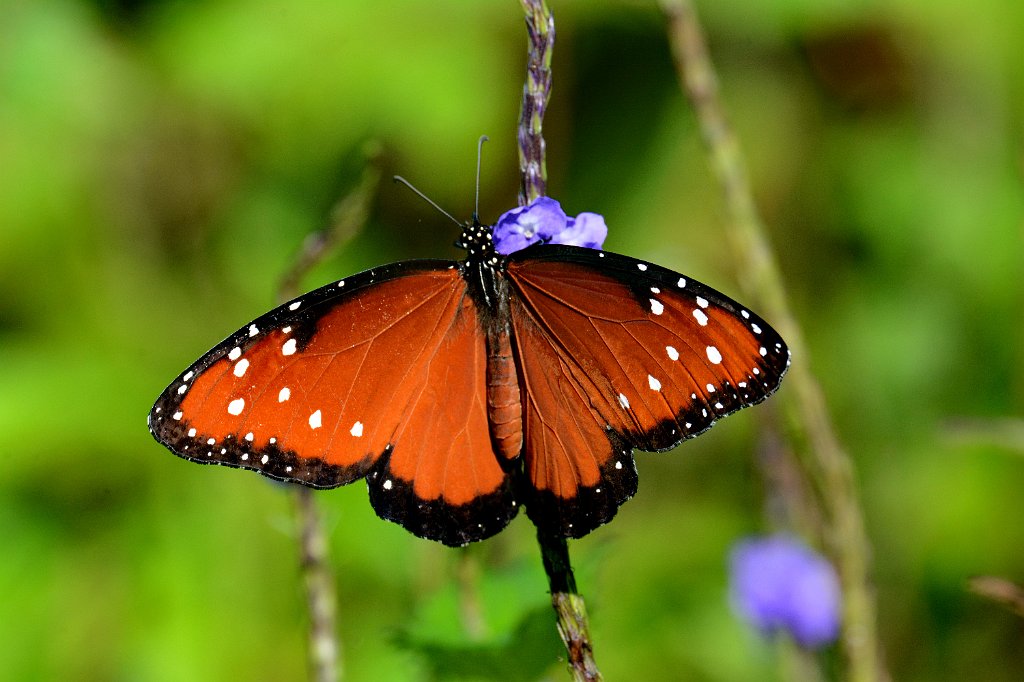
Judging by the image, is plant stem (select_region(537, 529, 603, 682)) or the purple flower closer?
plant stem (select_region(537, 529, 603, 682))

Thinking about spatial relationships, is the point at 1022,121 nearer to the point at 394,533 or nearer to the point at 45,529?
the point at 394,533

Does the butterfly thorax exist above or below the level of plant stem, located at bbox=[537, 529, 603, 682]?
above

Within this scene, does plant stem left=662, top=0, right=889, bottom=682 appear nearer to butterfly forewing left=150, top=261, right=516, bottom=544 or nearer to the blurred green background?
butterfly forewing left=150, top=261, right=516, bottom=544

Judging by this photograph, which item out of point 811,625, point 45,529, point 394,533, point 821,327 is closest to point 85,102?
point 45,529

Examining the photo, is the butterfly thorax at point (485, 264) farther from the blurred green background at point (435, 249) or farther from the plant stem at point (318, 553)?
the blurred green background at point (435, 249)

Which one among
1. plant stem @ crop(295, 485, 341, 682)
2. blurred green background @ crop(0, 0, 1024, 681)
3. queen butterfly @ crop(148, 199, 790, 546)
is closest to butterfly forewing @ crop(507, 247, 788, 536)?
queen butterfly @ crop(148, 199, 790, 546)

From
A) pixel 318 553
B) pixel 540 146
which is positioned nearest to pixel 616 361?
pixel 540 146

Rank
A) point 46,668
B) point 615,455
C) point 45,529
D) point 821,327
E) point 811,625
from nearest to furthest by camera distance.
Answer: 1. point 615,455
2. point 811,625
3. point 46,668
4. point 45,529
5. point 821,327
